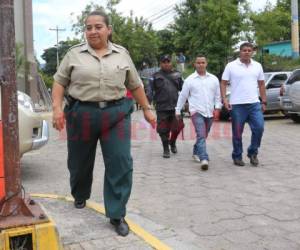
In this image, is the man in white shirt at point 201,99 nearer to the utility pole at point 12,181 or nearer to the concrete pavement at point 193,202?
the concrete pavement at point 193,202

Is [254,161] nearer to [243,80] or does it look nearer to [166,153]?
[243,80]

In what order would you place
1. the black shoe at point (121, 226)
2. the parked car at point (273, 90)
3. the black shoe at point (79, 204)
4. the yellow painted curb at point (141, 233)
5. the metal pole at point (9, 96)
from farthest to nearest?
the parked car at point (273, 90) < the black shoe at point (79, 204) < the black shoe at point (121, 226) < the yellow painted curb at point (141, 233) < the metal pole at point (9, 96)

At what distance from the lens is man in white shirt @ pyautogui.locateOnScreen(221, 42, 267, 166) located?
7.80 meters

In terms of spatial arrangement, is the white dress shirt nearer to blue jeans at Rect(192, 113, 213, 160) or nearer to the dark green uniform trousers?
blue jeans at Rect(192, 113, 213, 160)

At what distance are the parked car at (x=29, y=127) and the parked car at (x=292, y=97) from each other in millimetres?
8567

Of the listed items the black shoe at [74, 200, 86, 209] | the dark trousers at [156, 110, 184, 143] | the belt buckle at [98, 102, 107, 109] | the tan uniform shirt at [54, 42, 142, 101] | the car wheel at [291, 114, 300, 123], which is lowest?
the black shoe at [74, 200, 86, 209]

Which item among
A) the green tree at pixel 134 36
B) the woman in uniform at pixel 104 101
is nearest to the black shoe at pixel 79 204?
the woman in uniform at pixel 104 101

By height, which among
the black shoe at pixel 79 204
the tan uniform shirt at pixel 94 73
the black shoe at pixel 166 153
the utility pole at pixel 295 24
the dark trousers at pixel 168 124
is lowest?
the black shoe at pixel 79 204

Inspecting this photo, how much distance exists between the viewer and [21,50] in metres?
24.0

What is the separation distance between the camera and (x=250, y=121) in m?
7.91

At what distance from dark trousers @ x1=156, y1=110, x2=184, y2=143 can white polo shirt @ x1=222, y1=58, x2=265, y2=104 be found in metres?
1.56

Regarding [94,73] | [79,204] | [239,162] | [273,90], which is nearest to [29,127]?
[79,204]

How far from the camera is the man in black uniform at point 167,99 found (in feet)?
30.4

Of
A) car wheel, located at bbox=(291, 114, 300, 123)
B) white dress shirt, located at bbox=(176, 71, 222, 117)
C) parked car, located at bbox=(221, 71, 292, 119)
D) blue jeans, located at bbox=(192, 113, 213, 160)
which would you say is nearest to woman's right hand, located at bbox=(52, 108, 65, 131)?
blue jeans, located at bbox=(192, 113, 213, 160)
